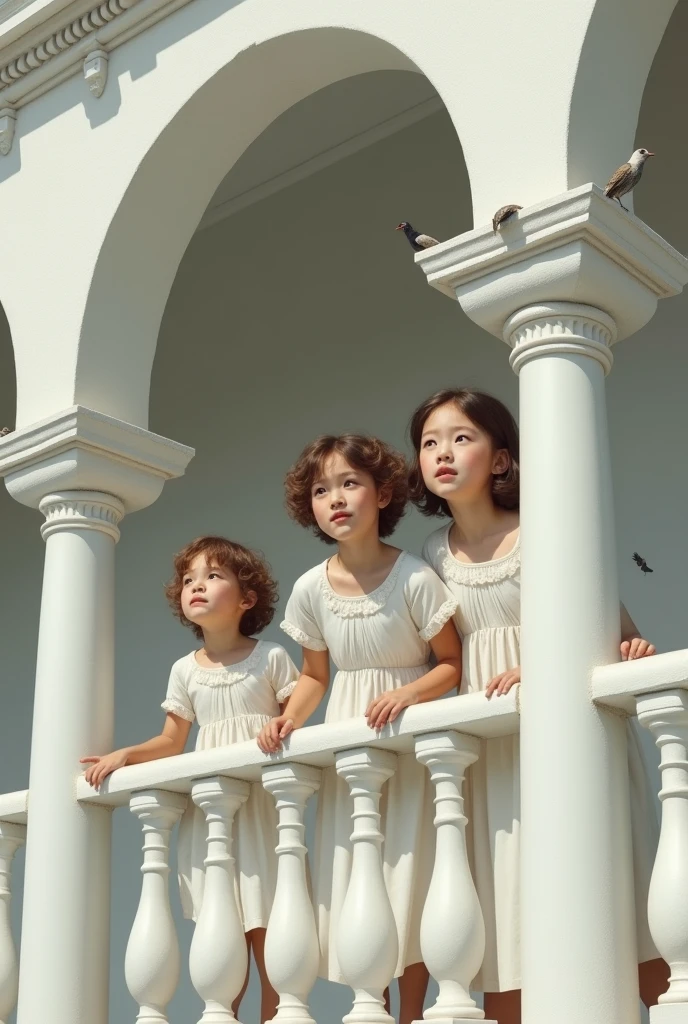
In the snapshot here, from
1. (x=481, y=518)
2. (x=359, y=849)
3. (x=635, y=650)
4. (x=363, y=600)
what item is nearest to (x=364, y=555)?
(x=363, y=600)

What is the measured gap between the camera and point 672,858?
11.4ft

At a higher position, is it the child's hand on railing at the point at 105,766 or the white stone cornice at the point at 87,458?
the white stone cornice at the point at 87,458

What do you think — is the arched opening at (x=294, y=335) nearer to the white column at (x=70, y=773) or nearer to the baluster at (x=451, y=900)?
the white column at (x=70, y=773)

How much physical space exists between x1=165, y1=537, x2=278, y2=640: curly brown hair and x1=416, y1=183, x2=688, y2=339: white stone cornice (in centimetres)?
138

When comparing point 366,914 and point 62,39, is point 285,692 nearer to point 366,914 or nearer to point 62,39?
point 366,914

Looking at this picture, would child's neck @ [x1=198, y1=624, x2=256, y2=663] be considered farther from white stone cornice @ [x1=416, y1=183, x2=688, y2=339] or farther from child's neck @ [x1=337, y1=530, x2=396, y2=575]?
white stone cornice @ [x1=416, y1=183, x2=688, y2=339]

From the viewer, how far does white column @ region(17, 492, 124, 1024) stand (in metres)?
4.90

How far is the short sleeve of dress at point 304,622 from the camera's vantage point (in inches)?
183

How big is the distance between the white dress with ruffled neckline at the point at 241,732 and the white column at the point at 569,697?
4.01ft

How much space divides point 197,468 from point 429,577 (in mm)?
4019

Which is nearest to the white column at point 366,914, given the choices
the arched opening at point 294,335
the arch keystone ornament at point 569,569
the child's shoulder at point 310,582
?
the arch keystone ornament at point 569,569

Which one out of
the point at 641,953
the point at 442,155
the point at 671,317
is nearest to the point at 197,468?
the point at 442,155

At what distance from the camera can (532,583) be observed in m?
3.86

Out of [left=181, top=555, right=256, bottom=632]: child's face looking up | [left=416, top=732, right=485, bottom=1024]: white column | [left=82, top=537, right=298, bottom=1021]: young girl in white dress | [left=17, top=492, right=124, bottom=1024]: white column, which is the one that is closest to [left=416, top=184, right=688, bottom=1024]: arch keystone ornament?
[left=416, top=732, right=485, bottom=1024]: white column
